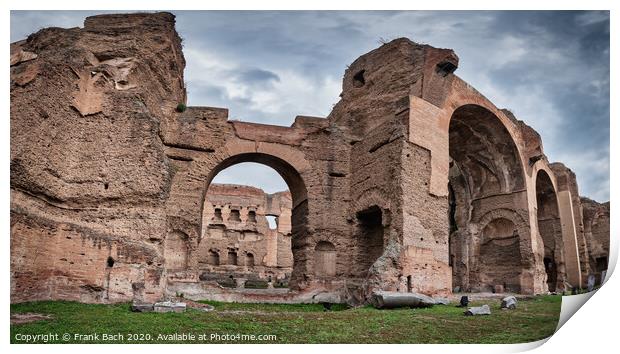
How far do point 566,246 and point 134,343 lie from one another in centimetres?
1847

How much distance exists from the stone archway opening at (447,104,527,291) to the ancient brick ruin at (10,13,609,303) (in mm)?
54

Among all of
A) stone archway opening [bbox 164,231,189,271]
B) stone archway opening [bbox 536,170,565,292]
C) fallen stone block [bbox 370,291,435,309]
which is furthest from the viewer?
stone archway opening [bbox 536,170,565,292]

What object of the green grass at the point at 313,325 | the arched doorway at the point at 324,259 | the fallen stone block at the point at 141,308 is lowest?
the green grass at the point at 313,325

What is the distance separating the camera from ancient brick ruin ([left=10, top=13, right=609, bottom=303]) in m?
8.85

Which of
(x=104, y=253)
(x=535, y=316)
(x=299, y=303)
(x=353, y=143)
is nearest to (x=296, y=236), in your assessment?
(x=299, y=303)

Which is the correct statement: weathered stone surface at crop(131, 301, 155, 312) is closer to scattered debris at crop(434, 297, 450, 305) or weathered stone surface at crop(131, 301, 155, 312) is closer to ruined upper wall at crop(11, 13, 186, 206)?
ruined upper wall at crop(11, 13, 186, 206)

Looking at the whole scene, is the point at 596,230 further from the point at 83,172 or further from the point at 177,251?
the point at 83,172

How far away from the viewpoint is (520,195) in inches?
654

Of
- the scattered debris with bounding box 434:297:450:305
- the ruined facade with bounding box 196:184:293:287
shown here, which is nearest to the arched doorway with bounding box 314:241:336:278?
the scattered debris with bounding box 434:297:450:305

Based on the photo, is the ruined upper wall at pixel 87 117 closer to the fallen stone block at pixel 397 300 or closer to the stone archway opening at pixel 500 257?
the fallen stone block at pixel 397 300

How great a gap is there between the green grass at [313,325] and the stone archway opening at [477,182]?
330 inches

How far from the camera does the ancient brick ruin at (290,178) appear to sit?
885 centimetres

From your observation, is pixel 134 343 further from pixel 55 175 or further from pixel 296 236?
pixel 296 236

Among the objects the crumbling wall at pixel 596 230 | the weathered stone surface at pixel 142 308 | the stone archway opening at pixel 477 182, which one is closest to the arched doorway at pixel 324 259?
the weathered stone surface at pixel 142 308
